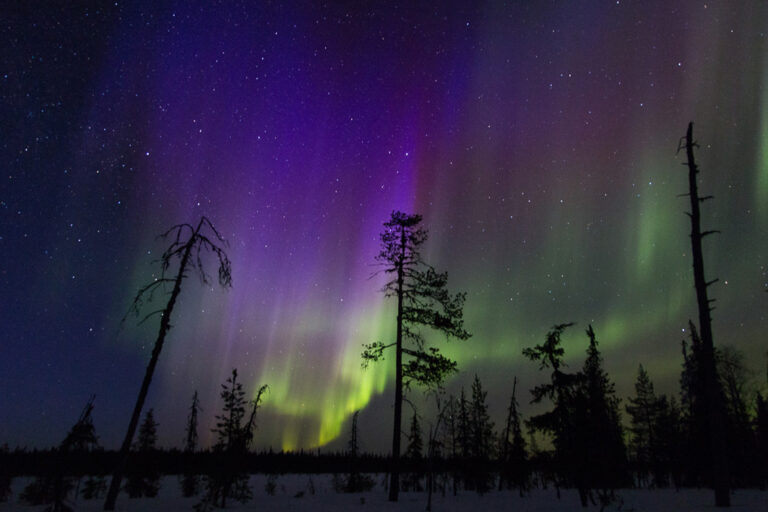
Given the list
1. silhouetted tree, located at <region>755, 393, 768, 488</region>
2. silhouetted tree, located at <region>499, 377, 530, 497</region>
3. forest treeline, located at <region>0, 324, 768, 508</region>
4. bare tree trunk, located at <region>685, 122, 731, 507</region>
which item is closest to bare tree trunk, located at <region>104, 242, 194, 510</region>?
forest treeline, located at <region>0, 324, 768, 508</region>

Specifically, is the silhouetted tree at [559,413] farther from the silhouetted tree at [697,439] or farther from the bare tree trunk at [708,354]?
the silhouetted tree at [697,439]

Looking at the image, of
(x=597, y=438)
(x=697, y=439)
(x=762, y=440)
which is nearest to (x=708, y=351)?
(x=597, y=438)

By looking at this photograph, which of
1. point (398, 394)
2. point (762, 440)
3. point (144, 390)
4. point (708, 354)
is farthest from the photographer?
point (762, 440)

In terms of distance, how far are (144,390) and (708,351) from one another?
2052cm

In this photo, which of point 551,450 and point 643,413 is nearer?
point 551,450

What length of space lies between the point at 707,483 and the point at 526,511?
32.5 m

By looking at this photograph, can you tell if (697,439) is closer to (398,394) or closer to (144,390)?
(398,394)

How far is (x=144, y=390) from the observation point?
1694 centimetres

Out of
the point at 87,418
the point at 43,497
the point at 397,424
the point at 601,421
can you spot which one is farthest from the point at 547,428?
the point at 43,497

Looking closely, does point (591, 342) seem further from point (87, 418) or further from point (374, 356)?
point (87, 418)

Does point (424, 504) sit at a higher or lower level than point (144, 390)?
lower

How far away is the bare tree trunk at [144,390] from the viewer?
15567mm

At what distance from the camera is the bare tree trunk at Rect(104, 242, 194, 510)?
51.1 feet

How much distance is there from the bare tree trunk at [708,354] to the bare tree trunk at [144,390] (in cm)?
1905
